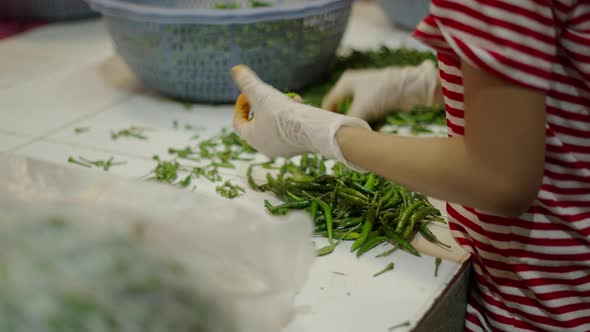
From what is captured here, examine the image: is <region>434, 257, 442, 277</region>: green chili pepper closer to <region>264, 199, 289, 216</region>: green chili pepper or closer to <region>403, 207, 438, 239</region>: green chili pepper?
<region>403, 207, 438, 239</region>: green chili pepper

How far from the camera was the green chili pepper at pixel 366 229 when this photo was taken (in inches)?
40.7

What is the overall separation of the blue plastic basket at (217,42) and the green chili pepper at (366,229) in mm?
662

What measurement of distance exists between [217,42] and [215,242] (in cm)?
97

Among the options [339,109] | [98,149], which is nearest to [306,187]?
[339,109]

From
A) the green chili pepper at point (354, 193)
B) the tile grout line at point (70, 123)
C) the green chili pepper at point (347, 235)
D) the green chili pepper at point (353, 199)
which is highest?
the green chili pepper at point (354, 193)

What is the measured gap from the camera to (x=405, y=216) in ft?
3.53

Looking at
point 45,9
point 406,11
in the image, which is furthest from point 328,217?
point 45,9

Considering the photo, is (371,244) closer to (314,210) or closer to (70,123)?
(314,210)

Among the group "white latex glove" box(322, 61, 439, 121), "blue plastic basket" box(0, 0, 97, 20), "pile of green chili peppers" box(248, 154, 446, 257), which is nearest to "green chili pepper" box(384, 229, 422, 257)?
"pile of green chili peppers" box(248, 154, 446, 257)

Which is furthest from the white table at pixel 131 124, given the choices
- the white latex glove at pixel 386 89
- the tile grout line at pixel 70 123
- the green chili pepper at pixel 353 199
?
the white latex glove at pixel 386 89

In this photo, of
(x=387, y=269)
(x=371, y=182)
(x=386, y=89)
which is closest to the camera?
(x=387, y=269)

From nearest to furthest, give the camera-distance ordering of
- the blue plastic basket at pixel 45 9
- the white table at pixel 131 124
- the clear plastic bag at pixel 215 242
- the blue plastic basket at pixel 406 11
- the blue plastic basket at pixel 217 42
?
1. the clear plastic bag at pixel 215 242
2. the white table at pixel 131 124
3. the blue plastic basket at pixel 217 42
4. the blue plastic basket at pixel 406 11
5. the blue plastic basket at pixel 45 9

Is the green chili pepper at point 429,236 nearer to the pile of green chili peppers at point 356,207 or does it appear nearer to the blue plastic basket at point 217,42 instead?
the pile of green chili peppers at point 356,207

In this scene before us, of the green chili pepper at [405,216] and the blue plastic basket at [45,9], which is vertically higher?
the green chili pepper at [405,216]
